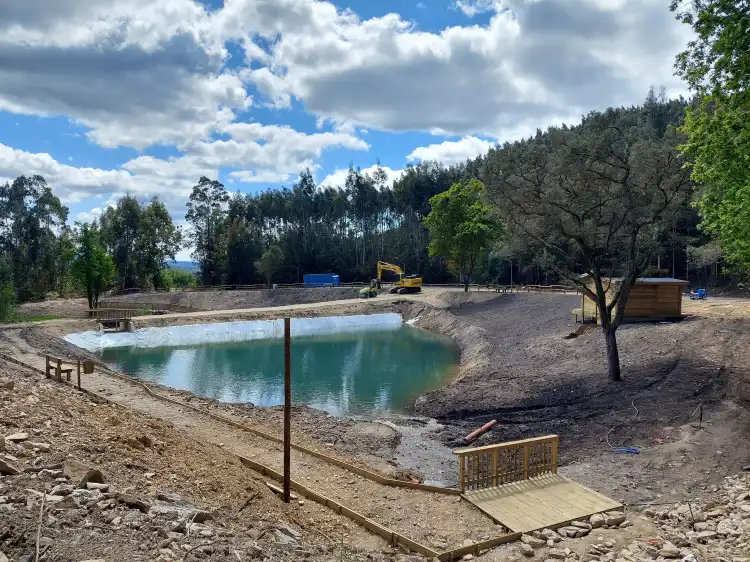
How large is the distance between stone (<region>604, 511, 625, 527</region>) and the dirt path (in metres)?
2.00

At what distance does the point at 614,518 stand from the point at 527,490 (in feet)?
6.09

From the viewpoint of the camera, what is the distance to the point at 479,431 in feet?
53.7

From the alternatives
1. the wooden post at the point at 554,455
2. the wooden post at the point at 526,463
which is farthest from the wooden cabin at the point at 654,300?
the wooden post at the point at 526,463

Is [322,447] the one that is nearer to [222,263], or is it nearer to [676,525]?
[676,525]

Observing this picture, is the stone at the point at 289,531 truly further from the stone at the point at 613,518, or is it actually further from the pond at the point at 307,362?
the pond at the point at 307,362

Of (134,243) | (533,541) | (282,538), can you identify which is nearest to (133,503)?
(282,538)

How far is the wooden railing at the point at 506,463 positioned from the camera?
1134 cm

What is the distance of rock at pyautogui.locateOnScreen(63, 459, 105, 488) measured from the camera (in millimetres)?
7605

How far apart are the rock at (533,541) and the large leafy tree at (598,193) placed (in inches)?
481

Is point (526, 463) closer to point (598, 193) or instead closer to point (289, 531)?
point (289, 531)

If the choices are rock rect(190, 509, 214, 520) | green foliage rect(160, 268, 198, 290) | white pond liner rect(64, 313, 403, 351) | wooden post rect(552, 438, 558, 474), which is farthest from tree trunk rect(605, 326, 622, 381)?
green foliage rect(160, 268, 198, 290)

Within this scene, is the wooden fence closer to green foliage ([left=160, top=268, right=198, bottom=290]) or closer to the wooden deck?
green foliage ([left=160, top=268, right=198, bottom=290])

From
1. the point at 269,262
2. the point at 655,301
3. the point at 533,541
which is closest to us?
the point at 533,541

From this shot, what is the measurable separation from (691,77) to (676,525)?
10232mm
